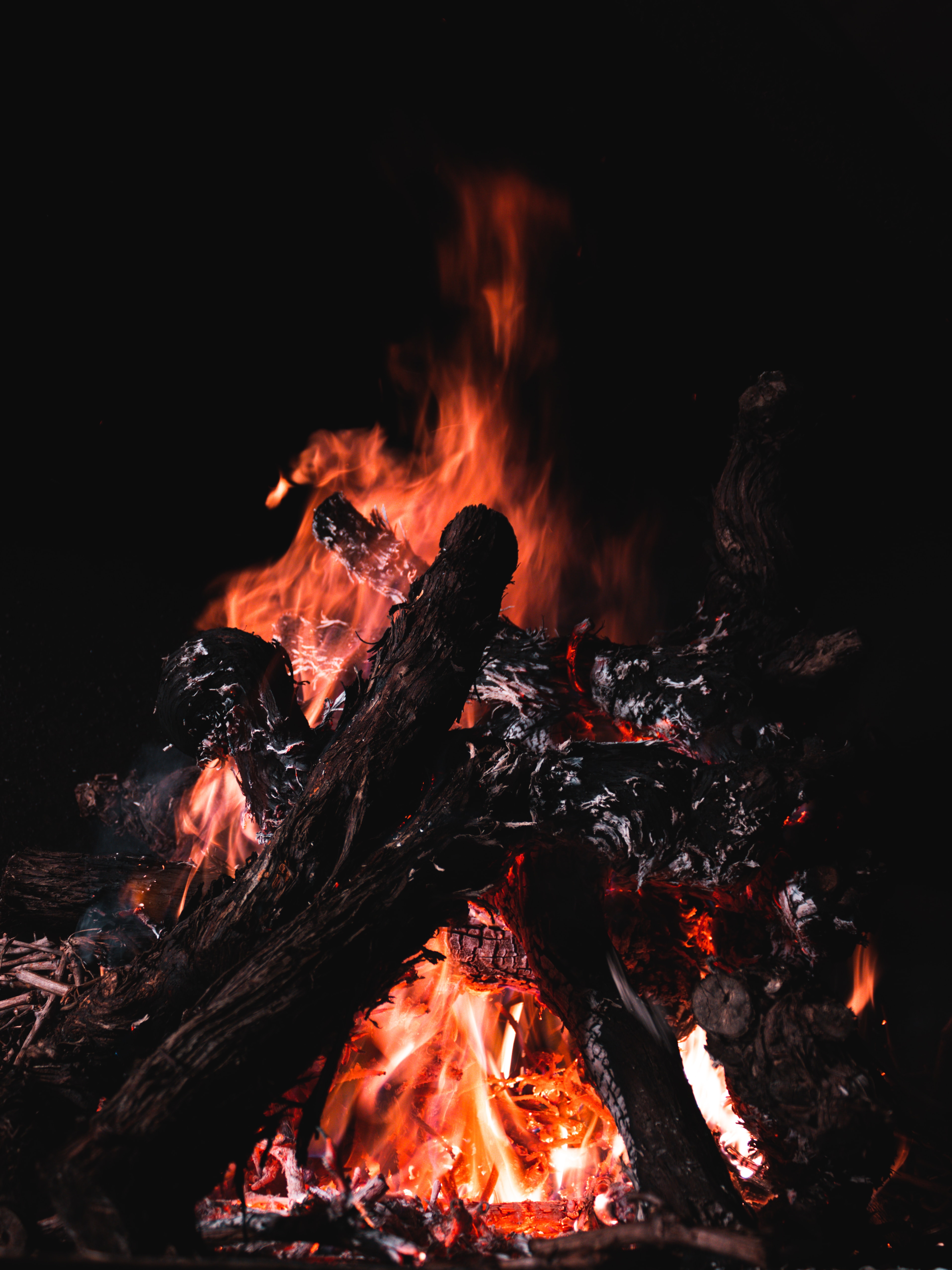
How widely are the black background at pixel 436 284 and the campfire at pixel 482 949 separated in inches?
12.0

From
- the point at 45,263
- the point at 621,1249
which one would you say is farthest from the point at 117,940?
the point at 45,263

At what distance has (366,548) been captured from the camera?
9.96 feet

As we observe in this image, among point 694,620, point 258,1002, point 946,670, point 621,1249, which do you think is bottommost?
point 621,1249

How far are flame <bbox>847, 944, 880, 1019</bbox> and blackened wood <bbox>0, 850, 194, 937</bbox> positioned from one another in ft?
6.82

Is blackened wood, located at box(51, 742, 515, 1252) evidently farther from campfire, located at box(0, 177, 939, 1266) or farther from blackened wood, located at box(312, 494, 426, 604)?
blackened wood, located at box(312, 494, 426, 604)

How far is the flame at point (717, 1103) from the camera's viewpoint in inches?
61.3

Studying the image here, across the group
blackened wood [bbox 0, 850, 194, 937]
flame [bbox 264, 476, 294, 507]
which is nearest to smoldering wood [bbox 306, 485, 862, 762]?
blackened wood [bbox 0, 850, 194, 937]

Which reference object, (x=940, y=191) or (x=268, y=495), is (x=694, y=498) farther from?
(x=268, y=495)

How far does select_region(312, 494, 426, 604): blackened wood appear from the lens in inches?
119

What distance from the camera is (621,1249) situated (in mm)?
1022

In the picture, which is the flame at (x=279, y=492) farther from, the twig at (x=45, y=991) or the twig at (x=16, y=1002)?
the twig at (x=16, y=1002)

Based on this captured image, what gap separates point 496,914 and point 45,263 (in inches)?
112

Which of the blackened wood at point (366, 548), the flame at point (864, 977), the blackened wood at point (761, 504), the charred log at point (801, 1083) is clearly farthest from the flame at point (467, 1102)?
the blackened wood at point (366, 548)

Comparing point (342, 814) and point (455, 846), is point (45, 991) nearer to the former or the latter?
point (342, 814)
